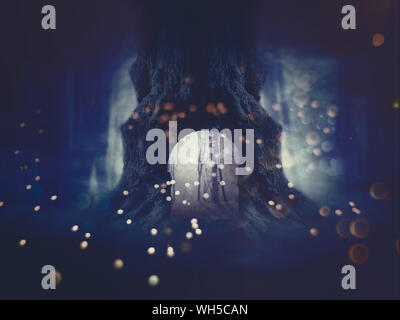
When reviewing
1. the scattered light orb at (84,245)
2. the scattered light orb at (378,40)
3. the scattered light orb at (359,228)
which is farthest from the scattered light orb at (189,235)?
the scattered light orb at (378,40)

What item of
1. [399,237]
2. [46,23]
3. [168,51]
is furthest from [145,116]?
[399,237]

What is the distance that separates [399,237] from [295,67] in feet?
8.14

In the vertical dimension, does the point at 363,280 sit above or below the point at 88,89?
below

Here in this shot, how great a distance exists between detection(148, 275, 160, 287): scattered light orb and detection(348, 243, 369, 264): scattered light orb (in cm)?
197


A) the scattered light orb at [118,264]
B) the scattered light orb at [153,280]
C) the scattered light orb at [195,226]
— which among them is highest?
the scattered light orb at [195,226]

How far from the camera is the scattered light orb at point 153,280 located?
2834 millimetres

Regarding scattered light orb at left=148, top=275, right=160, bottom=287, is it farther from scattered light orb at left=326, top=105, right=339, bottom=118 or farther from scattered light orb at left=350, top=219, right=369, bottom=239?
scattered light orb at left=326, top=105, right=339, bottom=118

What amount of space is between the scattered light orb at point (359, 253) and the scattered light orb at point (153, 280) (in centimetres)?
197

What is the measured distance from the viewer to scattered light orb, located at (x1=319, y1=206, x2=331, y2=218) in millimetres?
3889

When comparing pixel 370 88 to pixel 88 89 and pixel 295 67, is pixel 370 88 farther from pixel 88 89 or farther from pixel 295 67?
pixel 88 89

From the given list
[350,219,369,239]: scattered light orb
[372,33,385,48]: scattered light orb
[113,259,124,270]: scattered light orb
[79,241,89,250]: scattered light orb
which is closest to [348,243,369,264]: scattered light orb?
[350,219,369,239]: scattered light orb

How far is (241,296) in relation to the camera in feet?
9.18

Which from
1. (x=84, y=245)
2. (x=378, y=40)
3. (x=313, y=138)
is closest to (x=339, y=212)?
(x=313, y=138)

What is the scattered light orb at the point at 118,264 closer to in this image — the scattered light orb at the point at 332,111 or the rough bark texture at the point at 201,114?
the rough bark texture at the point at 201,114
